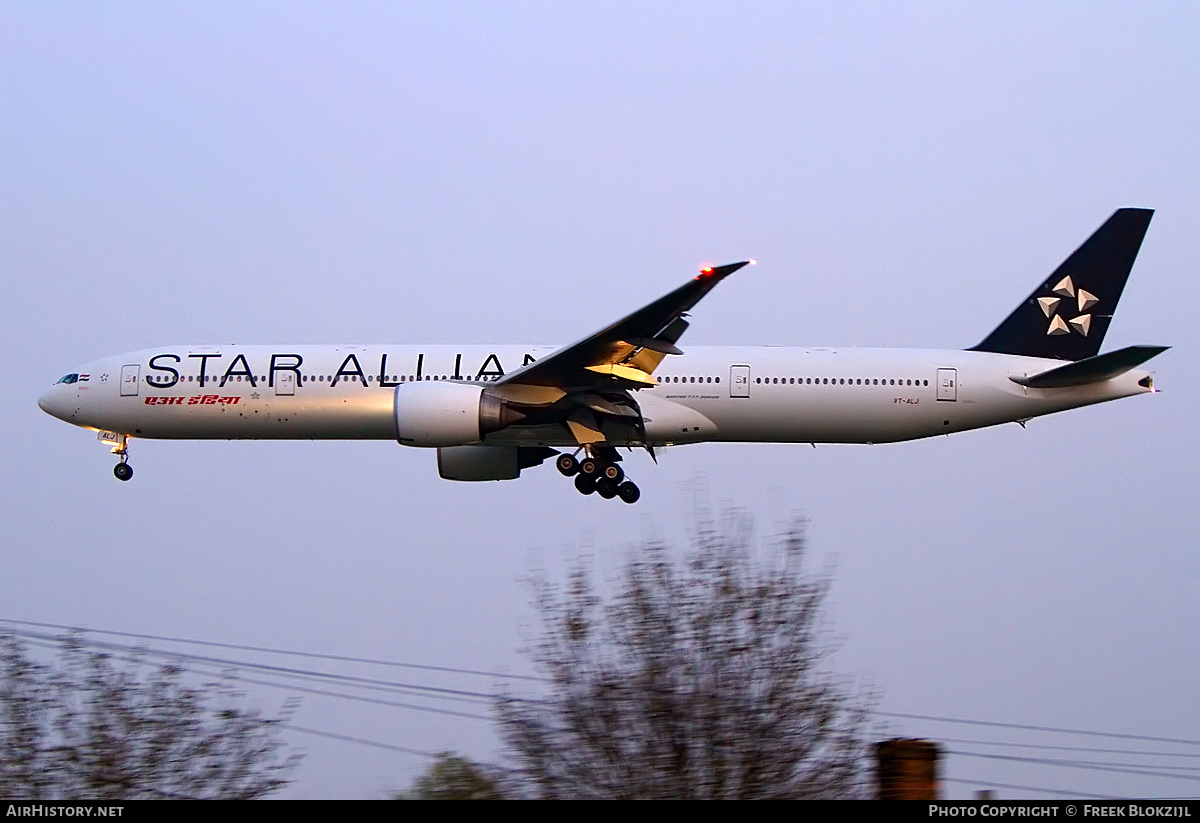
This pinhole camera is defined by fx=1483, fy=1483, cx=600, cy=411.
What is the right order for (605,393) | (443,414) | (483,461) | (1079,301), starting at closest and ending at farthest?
1. (443,414)
2. (605,393)
3. (1079,301)
4. (483,461)

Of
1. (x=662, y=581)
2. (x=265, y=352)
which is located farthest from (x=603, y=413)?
(x=662, y=581)

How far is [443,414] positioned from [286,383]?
4.35m

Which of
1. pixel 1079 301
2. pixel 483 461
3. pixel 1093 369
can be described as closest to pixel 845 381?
pixel 1093 369

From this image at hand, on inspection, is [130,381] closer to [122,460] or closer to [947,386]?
[122,460]

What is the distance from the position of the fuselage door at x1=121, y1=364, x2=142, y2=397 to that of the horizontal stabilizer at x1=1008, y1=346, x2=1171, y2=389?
2020 cm

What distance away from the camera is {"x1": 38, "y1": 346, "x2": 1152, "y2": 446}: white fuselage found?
109 feet

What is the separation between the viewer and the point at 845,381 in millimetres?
33531

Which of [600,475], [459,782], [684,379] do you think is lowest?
[459,782]

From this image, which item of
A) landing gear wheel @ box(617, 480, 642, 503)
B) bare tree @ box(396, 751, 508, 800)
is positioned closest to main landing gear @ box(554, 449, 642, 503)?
landing gear wheel @ box(617, 480, 642, 503)

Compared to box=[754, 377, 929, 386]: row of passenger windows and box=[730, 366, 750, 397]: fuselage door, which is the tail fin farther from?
box=[730, 366, 750, 397]: fuselage door

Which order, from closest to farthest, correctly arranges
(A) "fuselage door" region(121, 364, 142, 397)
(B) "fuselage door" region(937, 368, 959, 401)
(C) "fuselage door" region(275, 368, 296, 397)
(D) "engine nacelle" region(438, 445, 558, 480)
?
(C) "fuselage door" region(275, 368, 296, 397) → (B) "fuselage door" region(937, 368, 959, 401) → (A) "fuselage door" region(121, 364, 142, 397) → (D) "engine nacelle" region(438, 445, 558, 480)

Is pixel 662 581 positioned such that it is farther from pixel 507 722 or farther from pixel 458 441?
pixel 458 441

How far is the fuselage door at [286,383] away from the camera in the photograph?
33469 millimetres
